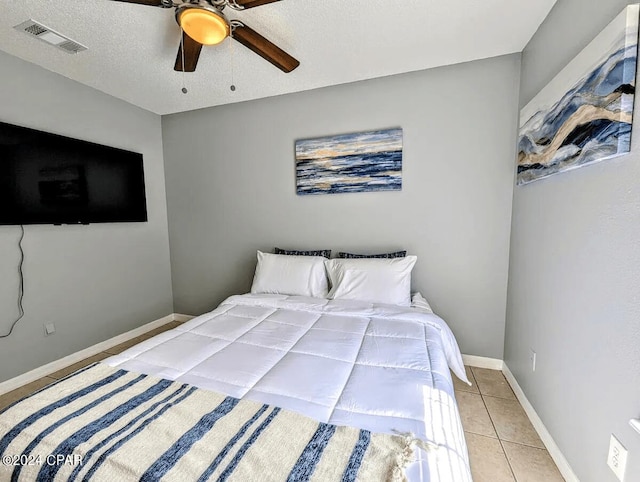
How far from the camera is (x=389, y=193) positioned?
2529mm

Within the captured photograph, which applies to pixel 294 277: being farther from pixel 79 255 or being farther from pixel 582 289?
pixel 79 255

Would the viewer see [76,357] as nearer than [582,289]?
No

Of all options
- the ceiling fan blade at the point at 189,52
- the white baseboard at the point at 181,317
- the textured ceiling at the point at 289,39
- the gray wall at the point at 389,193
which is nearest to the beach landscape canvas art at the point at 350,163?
the gray wall at the point at 389,193

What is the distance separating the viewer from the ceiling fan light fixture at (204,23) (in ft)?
4.17

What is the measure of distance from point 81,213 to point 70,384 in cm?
187

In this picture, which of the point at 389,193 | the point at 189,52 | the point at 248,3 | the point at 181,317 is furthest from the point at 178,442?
the point at 181,317

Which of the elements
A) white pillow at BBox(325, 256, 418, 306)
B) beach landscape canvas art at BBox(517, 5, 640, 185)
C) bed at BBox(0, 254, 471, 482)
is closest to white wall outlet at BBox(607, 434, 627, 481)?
bed at BBox(0, 254, 471, 482)

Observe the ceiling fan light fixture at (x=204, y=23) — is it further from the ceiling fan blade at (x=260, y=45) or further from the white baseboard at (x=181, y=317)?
the white baseboard at (x=181, y=317)

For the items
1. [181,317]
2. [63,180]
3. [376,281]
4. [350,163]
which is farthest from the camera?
[181,317]

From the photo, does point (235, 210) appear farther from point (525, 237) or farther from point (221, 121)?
point (525, 237)

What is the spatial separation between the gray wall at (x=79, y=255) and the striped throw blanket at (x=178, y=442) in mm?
1638

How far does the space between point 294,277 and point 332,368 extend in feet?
4.01

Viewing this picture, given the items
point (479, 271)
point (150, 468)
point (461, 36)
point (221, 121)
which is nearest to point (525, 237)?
point (479, 271)

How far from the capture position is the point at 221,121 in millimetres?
3053
